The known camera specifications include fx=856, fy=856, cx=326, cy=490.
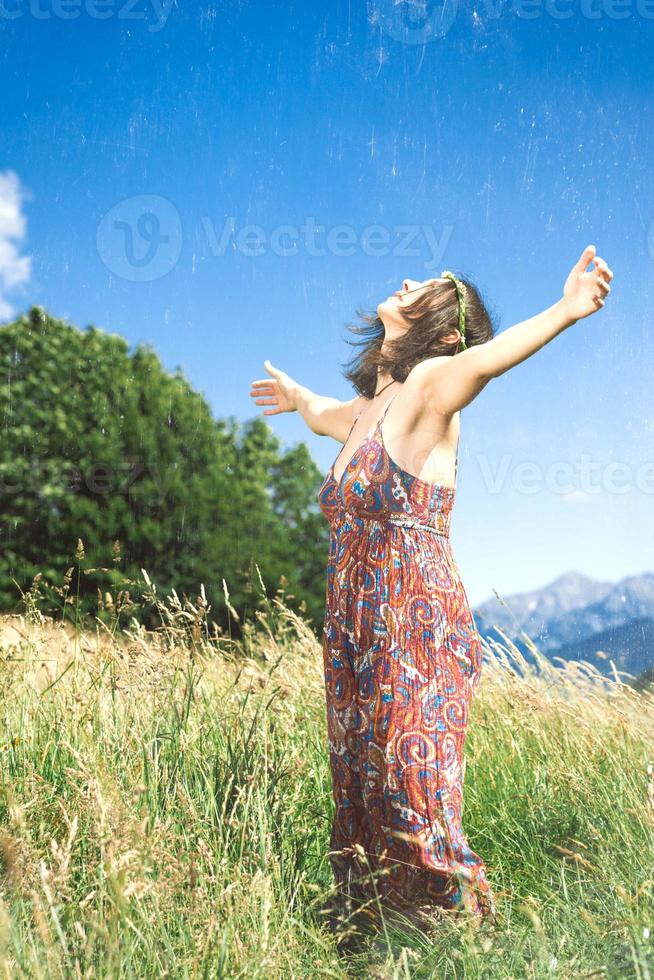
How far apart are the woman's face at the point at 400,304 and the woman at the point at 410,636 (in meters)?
0.09

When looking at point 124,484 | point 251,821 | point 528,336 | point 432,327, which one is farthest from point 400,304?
point 124,484

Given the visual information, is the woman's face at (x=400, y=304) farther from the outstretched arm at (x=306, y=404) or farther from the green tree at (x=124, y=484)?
the green tree at (x=124, y=484)

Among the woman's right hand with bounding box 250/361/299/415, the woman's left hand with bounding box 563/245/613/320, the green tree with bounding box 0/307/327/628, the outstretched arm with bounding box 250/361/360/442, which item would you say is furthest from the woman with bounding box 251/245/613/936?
the green tree with bounding box 0/307/327/628

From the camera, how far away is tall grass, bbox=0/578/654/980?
193 centimetres

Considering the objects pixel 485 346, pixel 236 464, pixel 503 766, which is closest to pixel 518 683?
pixel 503 766

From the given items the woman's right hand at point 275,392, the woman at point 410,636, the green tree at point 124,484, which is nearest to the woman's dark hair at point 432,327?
the woman at point 410,636

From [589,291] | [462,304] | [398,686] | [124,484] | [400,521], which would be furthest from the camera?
[124,484]

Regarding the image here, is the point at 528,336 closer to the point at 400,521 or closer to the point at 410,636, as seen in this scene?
the point at 400,521

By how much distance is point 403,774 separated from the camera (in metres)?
2.60

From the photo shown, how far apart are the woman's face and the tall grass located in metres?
1.22

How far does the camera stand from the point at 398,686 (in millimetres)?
2631

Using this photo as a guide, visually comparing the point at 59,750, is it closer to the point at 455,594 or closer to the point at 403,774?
the point at 403,774

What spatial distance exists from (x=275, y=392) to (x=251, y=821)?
2070mm

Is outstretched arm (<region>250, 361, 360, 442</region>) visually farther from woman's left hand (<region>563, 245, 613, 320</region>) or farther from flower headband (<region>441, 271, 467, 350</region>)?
woman's left hand (<region>563, 245, 613, 320</region>)
